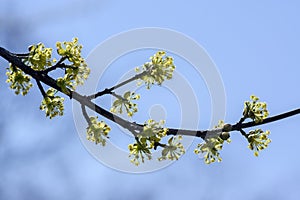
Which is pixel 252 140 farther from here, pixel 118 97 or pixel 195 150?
pixel 118 97

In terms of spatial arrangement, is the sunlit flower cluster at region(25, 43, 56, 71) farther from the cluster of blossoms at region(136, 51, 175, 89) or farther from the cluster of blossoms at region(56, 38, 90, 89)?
the cluster of blossoms at region(136, 51, 175, 89)

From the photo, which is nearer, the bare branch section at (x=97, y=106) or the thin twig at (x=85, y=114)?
the bare branch section at (x=97, y=106)

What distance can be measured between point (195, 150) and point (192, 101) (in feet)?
1.54

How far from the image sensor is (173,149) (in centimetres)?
328

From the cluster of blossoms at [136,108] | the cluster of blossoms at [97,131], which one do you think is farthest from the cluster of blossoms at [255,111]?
the cluster of blossoms at [97,131]

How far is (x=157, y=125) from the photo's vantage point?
3.18m

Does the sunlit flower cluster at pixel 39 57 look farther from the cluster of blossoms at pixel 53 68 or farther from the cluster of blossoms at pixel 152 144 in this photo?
the cluster of blossoms at pixel 152 144

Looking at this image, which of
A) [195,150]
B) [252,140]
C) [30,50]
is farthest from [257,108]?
[30,50]

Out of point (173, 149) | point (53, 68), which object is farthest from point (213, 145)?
point (53, 68)

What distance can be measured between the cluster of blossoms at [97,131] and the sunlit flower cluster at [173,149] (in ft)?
1.42

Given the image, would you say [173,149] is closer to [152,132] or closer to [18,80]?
[152,132]

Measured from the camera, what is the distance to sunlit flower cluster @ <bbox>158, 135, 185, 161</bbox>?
3.26m

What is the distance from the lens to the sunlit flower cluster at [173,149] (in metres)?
3.26

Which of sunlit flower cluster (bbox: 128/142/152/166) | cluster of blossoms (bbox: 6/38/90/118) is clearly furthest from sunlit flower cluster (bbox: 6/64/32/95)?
sunlit flower cluster (bbox: 128/142/152/166)
